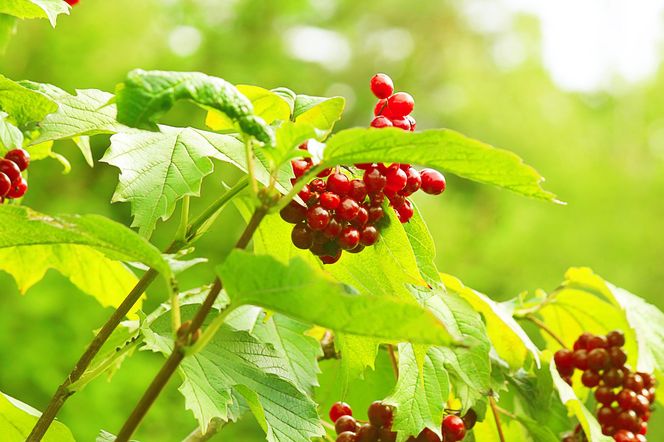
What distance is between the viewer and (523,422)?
71 centimetres

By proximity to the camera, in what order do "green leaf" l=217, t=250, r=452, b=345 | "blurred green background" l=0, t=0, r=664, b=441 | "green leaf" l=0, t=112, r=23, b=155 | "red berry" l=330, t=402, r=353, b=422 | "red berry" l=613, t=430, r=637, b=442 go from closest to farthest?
"green leaf" l=217, t=250, r=452, b=345, "green leaf" l=0, t=112, r=23, b=155, "red berry" l=330, t=402, r=353, b=422, "red berry" l=613, t=430, r=637, b=442, "blurred green background" l=0, t=0, r=664, b=441

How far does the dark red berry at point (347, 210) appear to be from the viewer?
1.51ft

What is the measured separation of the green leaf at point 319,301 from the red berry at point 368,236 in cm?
13

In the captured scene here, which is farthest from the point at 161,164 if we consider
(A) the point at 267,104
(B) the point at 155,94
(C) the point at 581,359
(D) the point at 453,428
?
(C) the point at 581,359

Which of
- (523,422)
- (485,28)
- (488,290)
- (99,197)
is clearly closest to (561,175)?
(488,290)

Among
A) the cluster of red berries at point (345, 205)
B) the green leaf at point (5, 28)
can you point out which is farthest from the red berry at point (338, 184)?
the green leaf at point (5, 28)

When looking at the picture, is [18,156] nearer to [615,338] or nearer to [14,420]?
[14,420]

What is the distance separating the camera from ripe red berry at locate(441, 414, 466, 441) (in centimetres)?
62

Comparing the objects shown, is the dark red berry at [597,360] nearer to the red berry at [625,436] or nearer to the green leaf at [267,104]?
the red berry at [625,436]

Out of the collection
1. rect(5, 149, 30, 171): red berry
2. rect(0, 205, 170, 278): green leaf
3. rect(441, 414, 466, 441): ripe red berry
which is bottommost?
rect(441, 414, 466, 441): ripe red berry

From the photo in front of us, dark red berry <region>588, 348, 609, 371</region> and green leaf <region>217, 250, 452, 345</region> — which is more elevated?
green leaf <region>217, 250, 452, 345</region>

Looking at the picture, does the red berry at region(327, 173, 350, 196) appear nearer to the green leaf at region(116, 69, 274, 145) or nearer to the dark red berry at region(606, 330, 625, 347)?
the green leaf at region(116, 69, 274, 145)

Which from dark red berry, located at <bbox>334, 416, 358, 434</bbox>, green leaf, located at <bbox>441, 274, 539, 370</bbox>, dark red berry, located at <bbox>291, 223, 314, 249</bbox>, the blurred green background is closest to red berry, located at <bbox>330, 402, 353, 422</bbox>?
dark red berry, located at <bbox>334, 416, 358, 434</bbox>

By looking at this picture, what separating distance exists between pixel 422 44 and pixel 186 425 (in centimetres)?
662
